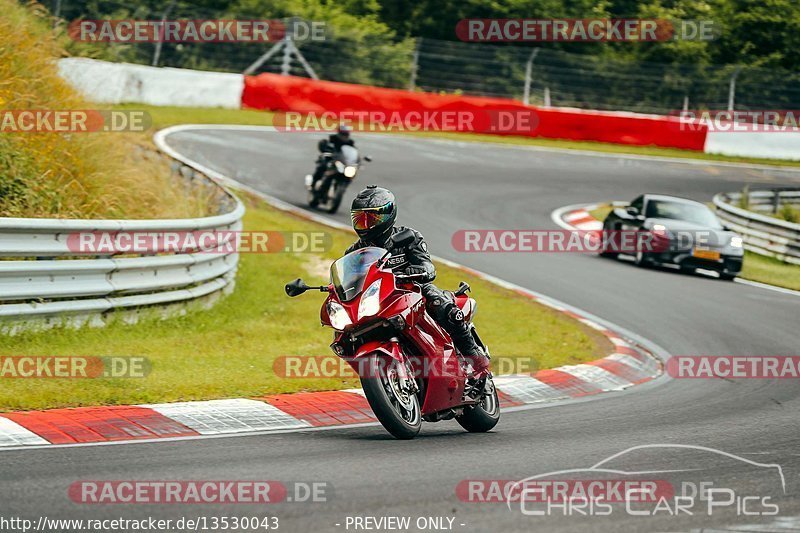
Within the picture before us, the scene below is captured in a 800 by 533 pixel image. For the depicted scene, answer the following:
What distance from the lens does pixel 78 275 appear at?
1038 cm

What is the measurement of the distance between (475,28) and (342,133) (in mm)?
23854

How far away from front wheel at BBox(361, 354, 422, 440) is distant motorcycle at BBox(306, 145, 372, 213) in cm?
1320

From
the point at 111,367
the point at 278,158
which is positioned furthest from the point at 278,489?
the point at 278,158

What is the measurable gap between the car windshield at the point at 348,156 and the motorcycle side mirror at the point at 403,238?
43.1 feet

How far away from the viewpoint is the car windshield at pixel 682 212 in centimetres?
1989

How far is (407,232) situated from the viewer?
7.73 metres

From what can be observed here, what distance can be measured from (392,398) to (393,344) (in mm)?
347

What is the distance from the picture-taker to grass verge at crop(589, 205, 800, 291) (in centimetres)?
1944
